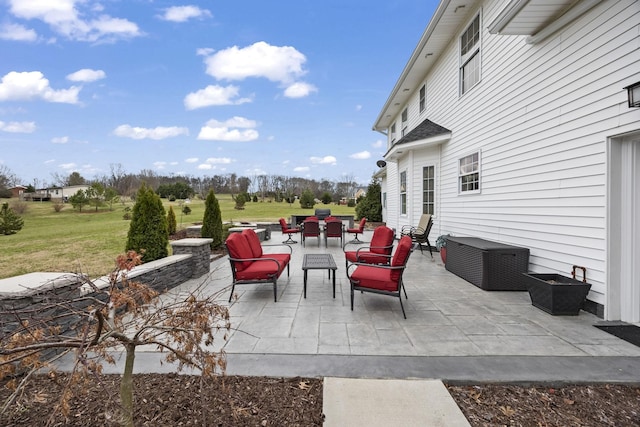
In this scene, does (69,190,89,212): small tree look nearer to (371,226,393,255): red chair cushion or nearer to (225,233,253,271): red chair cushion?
(225,233,253,271): red chair cushion

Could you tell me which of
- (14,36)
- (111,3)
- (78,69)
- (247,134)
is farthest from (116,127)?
(111,3)

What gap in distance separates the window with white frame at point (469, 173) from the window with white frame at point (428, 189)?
1.46m

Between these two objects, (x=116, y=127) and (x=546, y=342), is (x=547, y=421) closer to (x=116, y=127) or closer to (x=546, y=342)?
(x=546, y=342)

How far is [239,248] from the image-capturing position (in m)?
4.48

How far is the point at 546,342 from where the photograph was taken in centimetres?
297

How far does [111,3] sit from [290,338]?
10.3 m

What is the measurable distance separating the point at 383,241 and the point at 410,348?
3033mm

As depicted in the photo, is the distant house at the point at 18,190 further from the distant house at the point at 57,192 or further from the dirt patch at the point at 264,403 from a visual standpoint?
the dirt patch at the point at 264,403

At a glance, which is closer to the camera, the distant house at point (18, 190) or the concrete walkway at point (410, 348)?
the concrete walkway at point (410, 348)

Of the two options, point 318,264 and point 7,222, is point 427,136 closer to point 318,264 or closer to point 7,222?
point 318,264

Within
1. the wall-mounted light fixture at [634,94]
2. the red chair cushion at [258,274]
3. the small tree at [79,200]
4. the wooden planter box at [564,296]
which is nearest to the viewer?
the wall-mounted light fixture at [634,94]

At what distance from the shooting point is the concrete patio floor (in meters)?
2.44

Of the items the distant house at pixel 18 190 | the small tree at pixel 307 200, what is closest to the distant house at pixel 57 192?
the distant house at pixel 18 190

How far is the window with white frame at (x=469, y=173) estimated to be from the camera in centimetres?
664
